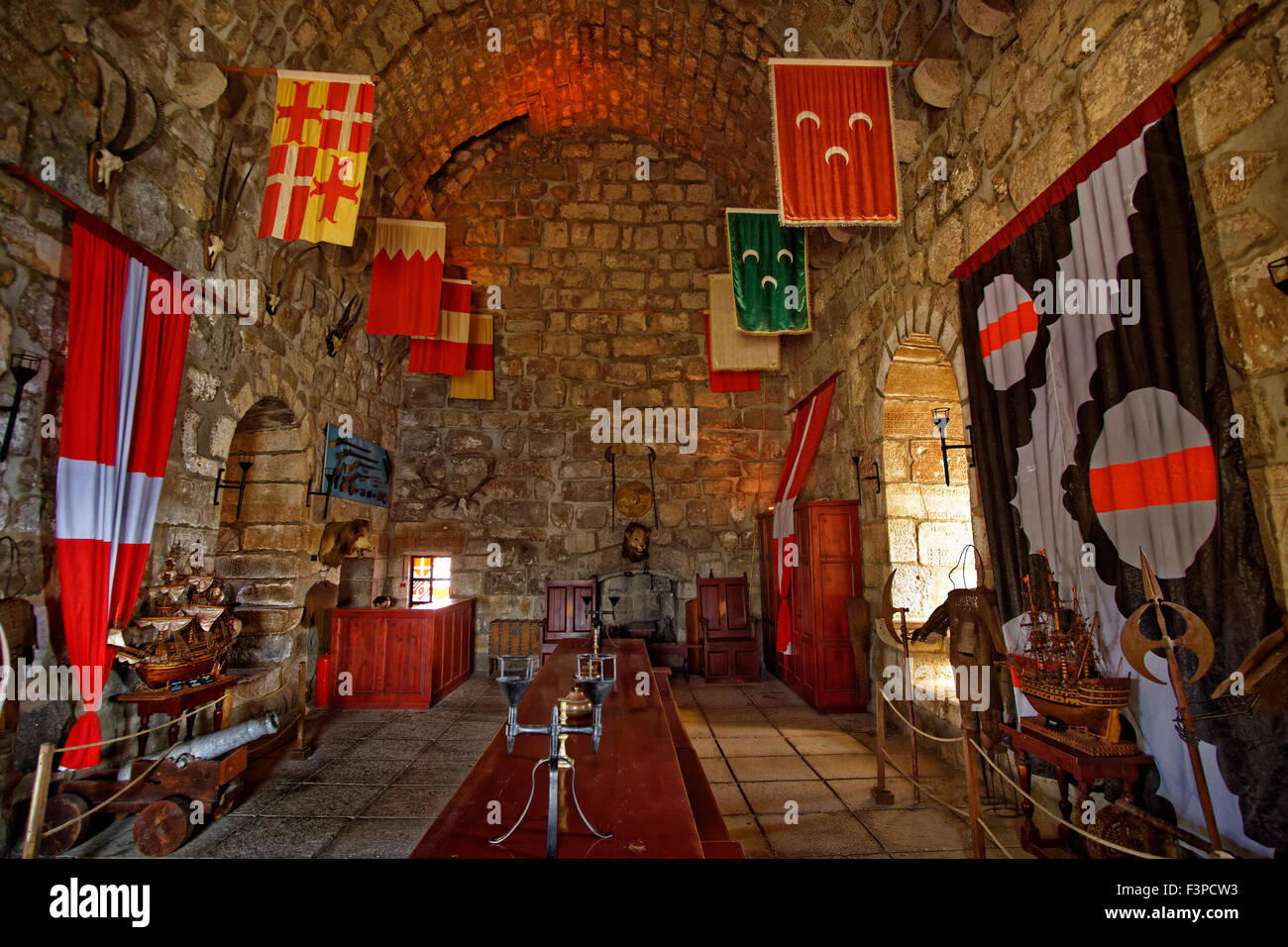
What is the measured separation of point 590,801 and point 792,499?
171 inches

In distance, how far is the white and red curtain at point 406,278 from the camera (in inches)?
211

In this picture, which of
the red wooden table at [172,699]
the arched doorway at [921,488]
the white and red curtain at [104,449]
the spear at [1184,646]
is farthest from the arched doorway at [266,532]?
the spear at [1184,646]

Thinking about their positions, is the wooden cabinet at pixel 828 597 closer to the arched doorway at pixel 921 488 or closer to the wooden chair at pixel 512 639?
the arched doorway at pixel 921 488

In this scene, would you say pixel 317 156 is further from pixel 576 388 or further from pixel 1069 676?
pixel 1069 676

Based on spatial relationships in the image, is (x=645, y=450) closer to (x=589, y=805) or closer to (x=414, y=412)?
(x=414, y=412)

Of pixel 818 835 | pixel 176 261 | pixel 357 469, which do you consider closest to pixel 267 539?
pixel 357 469

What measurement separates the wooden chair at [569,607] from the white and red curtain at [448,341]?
2.75 meters

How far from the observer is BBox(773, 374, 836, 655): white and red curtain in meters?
5.58

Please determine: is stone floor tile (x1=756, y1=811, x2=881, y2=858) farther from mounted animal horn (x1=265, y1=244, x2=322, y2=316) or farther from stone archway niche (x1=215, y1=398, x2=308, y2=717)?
mounted animal horn (x1=265, y1=244, x2=322, y2=316)

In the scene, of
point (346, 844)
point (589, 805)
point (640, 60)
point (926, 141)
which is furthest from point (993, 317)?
point (640, 60)

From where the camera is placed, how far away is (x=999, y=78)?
324 centimetres

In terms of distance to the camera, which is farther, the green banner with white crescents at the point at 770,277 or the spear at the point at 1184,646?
the green banner with white crescents at the point at 770,277

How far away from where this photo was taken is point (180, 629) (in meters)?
3.00

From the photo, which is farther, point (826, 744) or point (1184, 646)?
point (826, 744)
